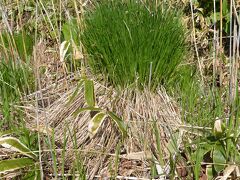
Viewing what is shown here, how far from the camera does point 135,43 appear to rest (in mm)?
1862

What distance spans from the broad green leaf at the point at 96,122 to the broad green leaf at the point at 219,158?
397 mm

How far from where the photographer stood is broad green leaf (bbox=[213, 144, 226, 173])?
1550 mm

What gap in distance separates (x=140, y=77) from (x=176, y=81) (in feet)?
0.66

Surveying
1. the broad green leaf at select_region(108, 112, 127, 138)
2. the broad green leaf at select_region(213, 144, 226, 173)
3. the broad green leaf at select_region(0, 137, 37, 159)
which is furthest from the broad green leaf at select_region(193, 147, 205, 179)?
the broad green leaf at select_region(0, 137, 37, 159)

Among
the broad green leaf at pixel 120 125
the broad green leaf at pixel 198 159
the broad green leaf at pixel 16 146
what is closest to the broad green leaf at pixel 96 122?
the broad green leaf at pixel 120 125

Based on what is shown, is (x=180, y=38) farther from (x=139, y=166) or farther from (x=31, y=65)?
(x=31, y=65)

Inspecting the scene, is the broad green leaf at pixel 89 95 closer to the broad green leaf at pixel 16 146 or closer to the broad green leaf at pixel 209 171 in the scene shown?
the broad green leaf at pixel 16 146

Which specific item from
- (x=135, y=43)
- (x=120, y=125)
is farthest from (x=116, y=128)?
(x=135, y=43)

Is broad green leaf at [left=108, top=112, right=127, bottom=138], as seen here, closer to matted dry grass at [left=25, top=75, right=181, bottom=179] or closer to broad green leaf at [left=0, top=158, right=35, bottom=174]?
matted dry grass at [left=25, top=75, right=181, bottom=179]

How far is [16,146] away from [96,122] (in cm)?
28

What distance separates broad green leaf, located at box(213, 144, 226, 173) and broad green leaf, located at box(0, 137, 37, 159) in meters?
0.59

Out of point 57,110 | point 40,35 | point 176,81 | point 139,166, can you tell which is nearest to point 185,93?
point 176,81

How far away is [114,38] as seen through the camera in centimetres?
190

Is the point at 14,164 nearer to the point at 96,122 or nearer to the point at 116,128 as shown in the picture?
the point at 96,122
